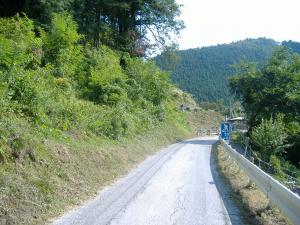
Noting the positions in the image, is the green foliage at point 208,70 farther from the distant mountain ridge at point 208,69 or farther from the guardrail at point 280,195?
the guardrail at point 280,195

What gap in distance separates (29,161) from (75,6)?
26.9m

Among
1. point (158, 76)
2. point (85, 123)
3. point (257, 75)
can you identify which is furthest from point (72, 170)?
point (257, 75)

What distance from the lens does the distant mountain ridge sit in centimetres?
16191

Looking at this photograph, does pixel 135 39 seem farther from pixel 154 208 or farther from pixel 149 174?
pixel 154 208

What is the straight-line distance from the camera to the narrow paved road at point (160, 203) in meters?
9.47

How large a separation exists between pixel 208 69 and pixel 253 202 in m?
167

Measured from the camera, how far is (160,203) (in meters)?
11.3

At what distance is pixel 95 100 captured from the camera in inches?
1164

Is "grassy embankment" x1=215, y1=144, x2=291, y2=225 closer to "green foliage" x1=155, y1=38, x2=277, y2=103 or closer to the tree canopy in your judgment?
the tree canopy

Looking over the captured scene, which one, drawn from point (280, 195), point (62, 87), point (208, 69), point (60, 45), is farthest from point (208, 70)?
point (280, 195)

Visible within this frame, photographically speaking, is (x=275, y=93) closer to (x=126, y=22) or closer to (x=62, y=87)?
(x=126, y=22)

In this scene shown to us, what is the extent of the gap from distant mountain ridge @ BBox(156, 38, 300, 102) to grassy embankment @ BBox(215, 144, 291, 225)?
428 ft

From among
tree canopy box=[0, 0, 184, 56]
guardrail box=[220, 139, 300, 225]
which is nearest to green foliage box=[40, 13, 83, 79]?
tree canopy box=[0, 0, 184, 56]

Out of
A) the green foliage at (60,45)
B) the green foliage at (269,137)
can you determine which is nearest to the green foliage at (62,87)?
the green foliage at (60,45)
